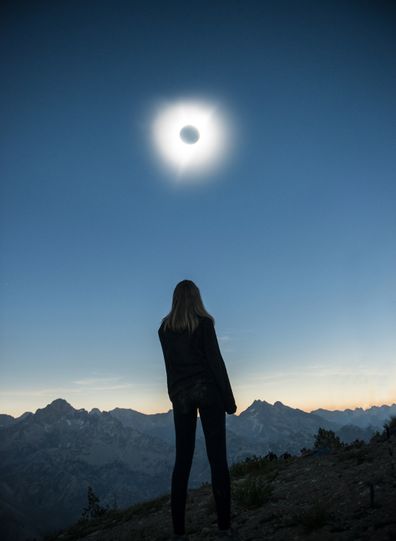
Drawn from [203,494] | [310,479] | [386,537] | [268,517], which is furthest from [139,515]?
[386,537]

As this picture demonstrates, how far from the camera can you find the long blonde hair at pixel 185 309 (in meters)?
6.08

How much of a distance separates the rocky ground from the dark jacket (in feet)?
6.43

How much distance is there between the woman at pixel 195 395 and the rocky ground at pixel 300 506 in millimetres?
761

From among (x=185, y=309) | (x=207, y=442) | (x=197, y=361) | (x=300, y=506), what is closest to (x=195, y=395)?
(x=197, y=361)

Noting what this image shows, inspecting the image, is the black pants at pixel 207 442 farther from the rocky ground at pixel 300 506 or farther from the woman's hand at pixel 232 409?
the rocky ground at pixel 300 506

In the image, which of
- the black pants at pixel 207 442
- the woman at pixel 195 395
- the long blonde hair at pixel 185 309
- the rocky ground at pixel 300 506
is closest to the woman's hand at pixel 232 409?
the woman at pixel 195 395

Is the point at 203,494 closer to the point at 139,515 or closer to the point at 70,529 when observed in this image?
the point at 139,515

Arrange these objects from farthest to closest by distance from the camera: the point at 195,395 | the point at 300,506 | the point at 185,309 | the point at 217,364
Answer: the point at 300,506, the point at 185,309, the point at 217,364, the point at 195,395

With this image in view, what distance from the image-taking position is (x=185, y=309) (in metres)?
6.22

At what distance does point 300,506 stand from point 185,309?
401 centimetres

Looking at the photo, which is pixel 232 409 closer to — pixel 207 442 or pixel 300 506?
pixel 207 442

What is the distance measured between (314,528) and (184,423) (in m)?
2.25

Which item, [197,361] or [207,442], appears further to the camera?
[197,361]

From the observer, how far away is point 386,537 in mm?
4285
